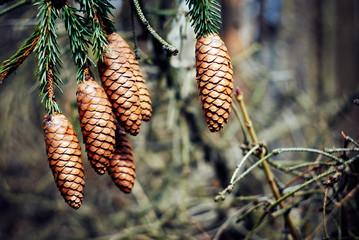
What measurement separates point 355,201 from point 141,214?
2.49 feet

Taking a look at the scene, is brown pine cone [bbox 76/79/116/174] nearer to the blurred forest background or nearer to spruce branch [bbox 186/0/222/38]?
spruce branch [bbox 186/0/222/38]

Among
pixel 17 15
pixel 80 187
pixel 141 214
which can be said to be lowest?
pixel 141 214

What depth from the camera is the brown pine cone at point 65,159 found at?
440 mm

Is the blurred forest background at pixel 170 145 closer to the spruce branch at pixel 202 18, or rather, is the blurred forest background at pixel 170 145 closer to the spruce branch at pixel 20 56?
the spruce branch at pixel 20 56

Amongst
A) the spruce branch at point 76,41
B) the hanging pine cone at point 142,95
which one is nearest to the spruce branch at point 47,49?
the spruce branch at point 76,41

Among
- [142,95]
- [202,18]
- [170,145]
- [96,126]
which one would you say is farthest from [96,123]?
[170,145]

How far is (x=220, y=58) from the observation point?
44cm

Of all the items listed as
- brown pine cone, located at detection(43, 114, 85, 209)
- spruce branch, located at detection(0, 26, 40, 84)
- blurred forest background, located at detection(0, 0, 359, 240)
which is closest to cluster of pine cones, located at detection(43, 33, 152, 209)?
brown pine cone, located at detection(43, 114, 85, 209)

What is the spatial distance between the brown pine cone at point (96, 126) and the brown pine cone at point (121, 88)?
0.8 inches

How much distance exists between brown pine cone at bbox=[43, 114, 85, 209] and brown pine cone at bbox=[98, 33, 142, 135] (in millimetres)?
86

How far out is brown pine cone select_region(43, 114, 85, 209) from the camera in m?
0.44

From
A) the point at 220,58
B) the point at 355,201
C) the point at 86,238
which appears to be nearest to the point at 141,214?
the point at 86,238

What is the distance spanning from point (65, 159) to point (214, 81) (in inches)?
10.1

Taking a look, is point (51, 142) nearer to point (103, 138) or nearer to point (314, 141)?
point (103, 138)
